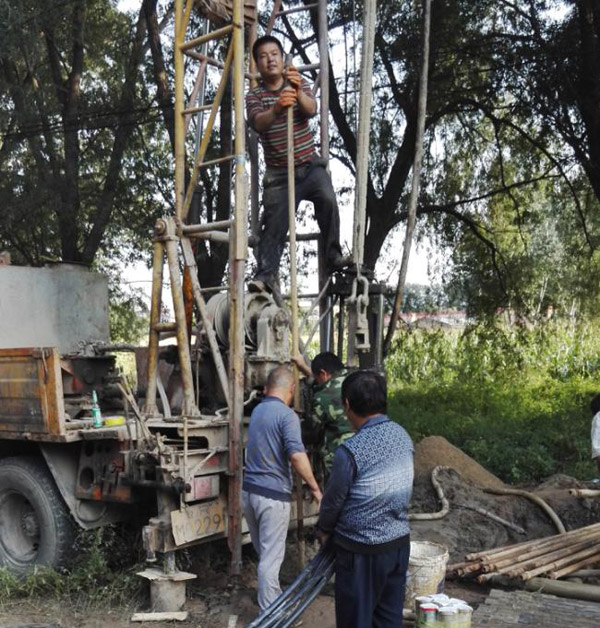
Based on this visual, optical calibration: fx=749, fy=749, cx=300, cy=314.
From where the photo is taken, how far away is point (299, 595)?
377cm

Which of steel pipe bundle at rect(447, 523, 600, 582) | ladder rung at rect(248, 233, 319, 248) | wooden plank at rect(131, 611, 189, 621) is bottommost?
wooden plank at rect(131, 611, 189, 621)

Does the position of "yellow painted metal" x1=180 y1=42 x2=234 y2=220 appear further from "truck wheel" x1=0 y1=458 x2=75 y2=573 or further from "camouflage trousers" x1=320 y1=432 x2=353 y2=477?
"truck wheel" x1=0 y1=458 x2=75 y2=573

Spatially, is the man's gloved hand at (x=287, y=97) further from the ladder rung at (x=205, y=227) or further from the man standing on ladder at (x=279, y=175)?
the ladder rung at (x=205, y=227)

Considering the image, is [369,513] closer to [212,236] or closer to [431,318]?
[212,236]

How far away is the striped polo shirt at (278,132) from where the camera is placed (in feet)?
18.4

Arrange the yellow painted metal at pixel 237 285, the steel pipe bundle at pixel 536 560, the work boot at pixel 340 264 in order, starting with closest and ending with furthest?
the yellow painted metal at pixel 237 285, the steel pipe bundle at pixel 536 560, the work boot at pixel 340 264

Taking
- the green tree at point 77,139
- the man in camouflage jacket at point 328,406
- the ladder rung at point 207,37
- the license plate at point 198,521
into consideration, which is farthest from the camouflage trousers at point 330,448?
the green tree at point 77,139

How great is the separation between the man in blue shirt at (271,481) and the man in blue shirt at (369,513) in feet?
2.96

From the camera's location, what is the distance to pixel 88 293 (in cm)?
728

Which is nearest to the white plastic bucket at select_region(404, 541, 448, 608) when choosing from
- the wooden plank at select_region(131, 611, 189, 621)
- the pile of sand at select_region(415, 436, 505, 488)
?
the wooden plank at select_region(131, 611, 189, 621)

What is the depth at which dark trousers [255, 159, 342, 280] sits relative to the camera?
230 inches

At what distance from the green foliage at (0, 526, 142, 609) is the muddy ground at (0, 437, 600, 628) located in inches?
3.1

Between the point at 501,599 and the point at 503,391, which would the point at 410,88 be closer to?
the point at 503,391

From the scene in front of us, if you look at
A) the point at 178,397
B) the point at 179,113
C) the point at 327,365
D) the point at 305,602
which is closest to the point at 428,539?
the point at 327,365
